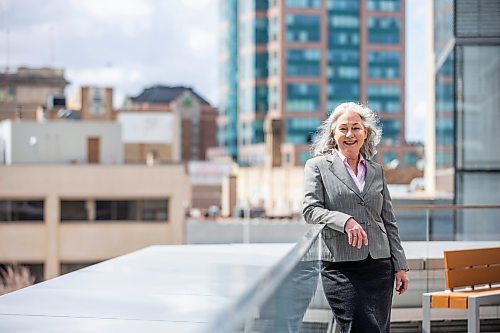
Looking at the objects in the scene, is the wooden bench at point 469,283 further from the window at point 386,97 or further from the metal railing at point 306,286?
the window at point 386,97

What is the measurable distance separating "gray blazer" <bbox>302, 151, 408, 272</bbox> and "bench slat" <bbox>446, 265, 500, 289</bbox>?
1.33 metres

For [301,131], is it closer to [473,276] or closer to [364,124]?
[473,276]

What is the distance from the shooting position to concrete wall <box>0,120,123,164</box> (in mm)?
53969

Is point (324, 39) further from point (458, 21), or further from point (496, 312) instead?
point (496, 312)

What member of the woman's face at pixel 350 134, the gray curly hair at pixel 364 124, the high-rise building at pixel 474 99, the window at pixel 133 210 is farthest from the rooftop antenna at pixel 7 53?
the woman's face at pixel 350 134

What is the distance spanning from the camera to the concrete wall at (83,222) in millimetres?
48562

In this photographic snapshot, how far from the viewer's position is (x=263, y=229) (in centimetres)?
5281

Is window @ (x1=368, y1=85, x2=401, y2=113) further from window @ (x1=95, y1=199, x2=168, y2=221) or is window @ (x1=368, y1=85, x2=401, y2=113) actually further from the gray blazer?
the gray blazer

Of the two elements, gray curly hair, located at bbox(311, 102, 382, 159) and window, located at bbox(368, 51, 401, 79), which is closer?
gray curly hair, located at bbox(311, 102, 382, 159)

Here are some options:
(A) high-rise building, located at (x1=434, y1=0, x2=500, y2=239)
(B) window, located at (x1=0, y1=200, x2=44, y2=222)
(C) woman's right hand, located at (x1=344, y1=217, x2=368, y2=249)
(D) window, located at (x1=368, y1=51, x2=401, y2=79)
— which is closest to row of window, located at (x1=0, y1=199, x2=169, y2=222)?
(B) window, located at (x1=0, y1=200, x2=44, y2=222)

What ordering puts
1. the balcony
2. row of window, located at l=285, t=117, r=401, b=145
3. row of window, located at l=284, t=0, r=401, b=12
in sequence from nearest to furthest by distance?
the balcony, row of window, located at l=285, t=117, r=401, b=145, row of window, located at l=284, t=0, r=401, b=12

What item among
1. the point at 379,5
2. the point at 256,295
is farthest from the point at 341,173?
the point at 379,5

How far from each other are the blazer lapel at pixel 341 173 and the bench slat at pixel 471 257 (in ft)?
4.51

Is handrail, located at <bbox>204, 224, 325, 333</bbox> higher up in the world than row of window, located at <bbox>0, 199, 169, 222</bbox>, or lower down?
higher up
